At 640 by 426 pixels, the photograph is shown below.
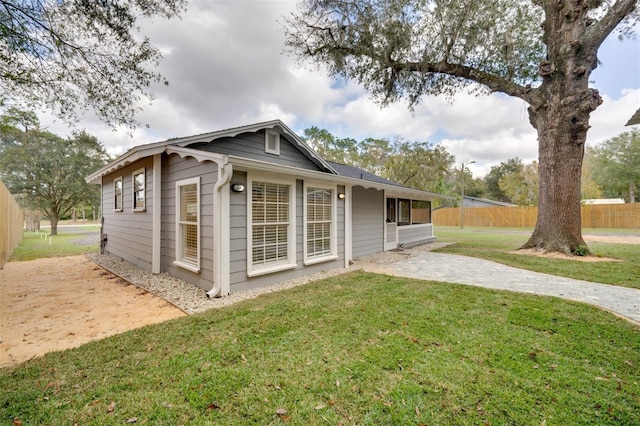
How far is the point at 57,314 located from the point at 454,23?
11942 mm

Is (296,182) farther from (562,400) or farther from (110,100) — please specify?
(562,400)

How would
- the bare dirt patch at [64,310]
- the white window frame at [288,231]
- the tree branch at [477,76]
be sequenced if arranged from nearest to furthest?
the bare dirt patch at [64,310]
the white window frame at [288,231]
the tree branch at [477,76]

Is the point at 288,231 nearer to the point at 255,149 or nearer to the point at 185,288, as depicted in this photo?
the point at 185,288

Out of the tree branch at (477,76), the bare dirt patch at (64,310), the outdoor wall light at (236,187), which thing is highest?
the tree branch at (477,76)

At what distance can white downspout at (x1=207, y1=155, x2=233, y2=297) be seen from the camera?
4441 millimetres

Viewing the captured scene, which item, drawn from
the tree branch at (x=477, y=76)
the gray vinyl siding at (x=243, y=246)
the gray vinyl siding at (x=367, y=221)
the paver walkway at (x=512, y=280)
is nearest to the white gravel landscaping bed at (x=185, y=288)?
the gray vinyl siding at (x=243, y=246)

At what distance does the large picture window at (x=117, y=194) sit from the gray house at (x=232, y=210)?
33 millimetres

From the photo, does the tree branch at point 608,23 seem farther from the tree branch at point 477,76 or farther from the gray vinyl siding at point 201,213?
the gray vinyl siding at point 201,213

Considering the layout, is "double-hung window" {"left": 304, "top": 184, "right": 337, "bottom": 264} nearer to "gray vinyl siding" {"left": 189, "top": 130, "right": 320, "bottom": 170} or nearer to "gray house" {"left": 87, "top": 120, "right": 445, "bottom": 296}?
"gray house" {"left": 87, "top": 120, "right": 445, "bottom": 296}

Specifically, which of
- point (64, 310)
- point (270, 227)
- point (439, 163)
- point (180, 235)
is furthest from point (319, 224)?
point (439, 163)

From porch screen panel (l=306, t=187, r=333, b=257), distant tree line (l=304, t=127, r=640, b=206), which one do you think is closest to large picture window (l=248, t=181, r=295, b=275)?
porch screen panel (l=306, t=187, r=333, b=257)

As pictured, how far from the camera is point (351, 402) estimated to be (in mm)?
2029

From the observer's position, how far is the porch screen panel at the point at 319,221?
618cm

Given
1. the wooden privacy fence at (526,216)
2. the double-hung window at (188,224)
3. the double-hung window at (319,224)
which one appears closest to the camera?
the double-hung window at (188,224)
